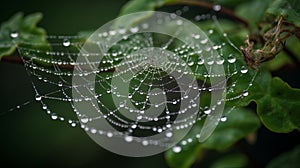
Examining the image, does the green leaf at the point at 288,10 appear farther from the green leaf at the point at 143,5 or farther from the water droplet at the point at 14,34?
the water droplet at the point at 14,34

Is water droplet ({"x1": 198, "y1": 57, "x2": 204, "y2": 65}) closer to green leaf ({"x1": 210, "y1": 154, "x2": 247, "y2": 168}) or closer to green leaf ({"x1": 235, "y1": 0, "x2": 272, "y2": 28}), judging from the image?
green leaf ({"x1": 235, "y1": 0, "x2": 272, "y2": 28})

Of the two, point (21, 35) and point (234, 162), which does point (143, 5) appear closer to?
point (21, 35)

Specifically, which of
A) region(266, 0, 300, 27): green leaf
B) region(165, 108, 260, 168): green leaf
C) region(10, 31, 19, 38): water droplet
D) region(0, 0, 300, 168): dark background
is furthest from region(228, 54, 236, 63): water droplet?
region(0, 0, 300, 168): dark background

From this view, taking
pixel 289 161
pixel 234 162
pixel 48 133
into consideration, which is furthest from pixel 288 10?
pixel 48 133

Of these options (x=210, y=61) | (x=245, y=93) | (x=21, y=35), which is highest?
Result: (x=21, y=35)

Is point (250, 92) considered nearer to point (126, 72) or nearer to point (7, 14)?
point (126, 72)

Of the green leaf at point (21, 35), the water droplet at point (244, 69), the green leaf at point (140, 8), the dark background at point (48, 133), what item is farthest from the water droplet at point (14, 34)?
Result: the dark background at point (48, 133)
